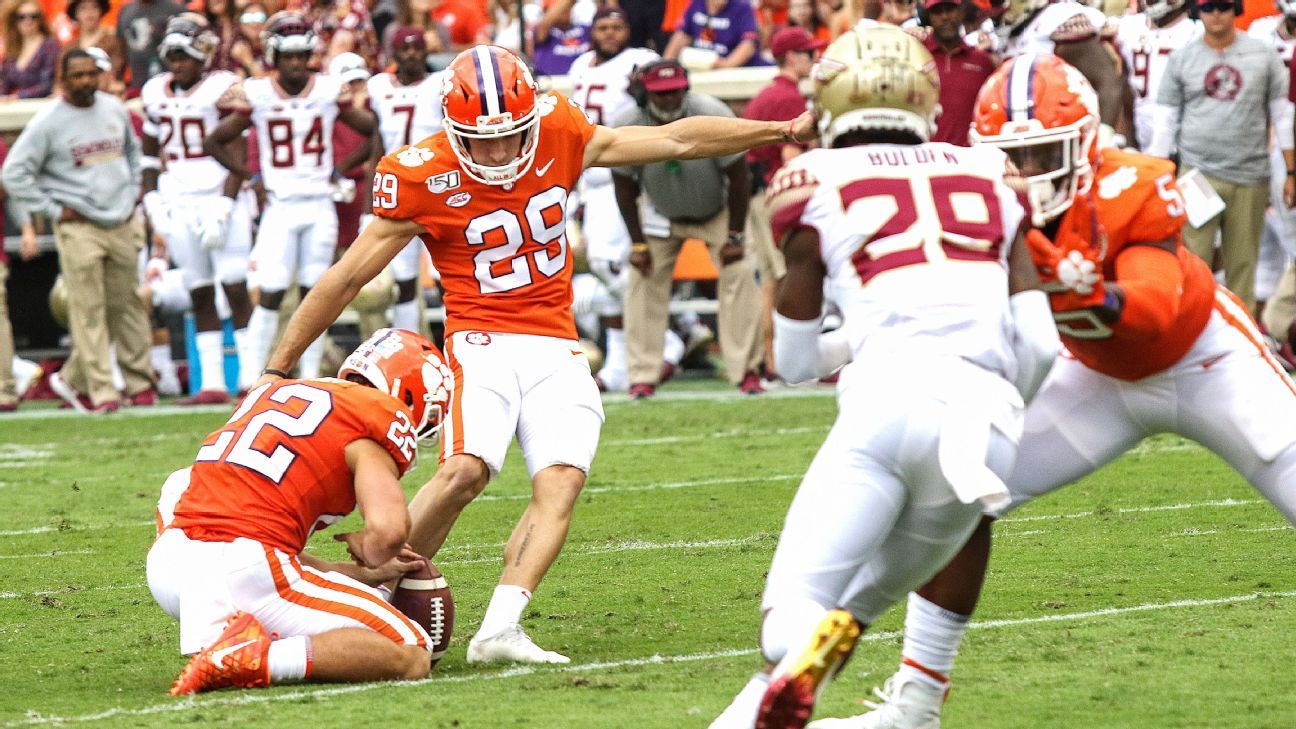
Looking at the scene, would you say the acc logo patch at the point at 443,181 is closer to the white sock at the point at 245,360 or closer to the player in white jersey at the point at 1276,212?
the white sock at the point at 245,360

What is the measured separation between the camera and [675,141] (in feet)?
18.3

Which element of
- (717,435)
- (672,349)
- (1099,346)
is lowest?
(672,349)

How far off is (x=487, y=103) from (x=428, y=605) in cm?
129

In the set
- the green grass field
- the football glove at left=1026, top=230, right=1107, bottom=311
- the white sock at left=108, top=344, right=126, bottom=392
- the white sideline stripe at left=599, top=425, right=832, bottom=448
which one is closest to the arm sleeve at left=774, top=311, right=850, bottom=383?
the football glove at left=1026, top=230, right=1107, bottom=311

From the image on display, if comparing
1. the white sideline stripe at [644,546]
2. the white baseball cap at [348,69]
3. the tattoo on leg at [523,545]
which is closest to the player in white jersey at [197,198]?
the white baseball cap at [348,69]

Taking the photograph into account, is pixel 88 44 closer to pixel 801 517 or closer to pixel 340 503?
pixel 340 503

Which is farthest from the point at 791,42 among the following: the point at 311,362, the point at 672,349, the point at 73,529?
the point at 73,529

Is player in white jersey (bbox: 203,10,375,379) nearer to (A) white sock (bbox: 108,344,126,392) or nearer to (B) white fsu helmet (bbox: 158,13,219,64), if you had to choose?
(B) white fsu helmet (bbox: 158,13,219,64)

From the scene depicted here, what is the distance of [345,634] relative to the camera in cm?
460

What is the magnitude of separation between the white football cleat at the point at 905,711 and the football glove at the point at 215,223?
786 cm

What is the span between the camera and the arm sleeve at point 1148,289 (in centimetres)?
420

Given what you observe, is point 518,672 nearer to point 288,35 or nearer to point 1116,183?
point 1116,183

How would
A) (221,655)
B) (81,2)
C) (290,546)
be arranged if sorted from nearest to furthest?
(221,655)
(290,546)
(81,2)

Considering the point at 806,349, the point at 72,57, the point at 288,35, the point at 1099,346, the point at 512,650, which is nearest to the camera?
the point at 806,349
